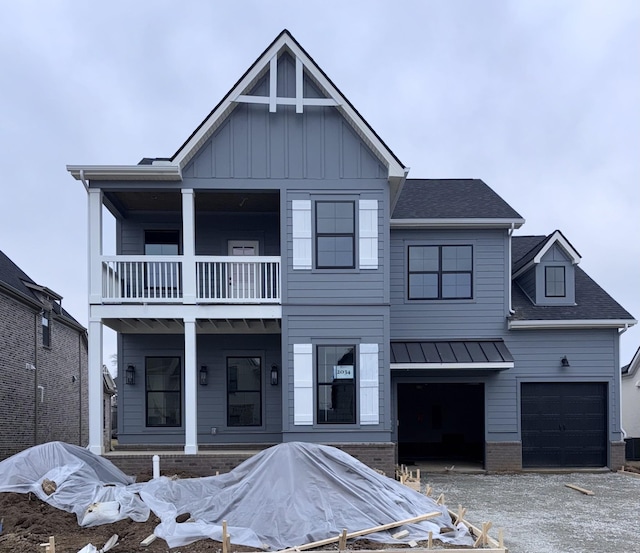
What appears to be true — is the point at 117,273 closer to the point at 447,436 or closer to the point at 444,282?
the point at 444,282

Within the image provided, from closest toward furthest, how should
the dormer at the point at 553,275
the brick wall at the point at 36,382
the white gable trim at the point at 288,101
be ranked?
the white gable trim at the point at 288,101 → the dormer at the point at 553,275 → the brick wall at the point at 36,382

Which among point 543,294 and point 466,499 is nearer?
point 466,499

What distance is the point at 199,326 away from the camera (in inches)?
579

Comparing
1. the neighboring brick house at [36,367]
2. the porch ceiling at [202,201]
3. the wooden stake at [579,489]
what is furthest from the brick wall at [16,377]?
the wooden stake at [579,489]

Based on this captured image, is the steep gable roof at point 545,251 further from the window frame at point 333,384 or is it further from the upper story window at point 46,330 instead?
the upper story window at point 46,330

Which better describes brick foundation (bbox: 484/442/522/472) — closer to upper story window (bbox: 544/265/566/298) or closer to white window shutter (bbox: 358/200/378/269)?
upper story window (bbox: 544/265/566/298)

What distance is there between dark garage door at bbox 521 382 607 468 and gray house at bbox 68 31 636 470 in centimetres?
4

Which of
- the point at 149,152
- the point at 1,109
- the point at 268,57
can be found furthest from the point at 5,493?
the point at 149,152

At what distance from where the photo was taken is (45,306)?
906 inches

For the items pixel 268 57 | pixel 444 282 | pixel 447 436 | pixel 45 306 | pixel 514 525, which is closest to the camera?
pixel 514 525

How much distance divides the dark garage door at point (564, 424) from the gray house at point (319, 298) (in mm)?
45

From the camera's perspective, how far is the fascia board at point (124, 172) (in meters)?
13.4

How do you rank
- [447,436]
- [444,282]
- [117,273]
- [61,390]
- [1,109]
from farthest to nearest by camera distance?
1. [1,109]
2. [61,390]
3. [447,436]
4. [444,282]
5. [117,273]

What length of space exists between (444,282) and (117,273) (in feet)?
27.9
